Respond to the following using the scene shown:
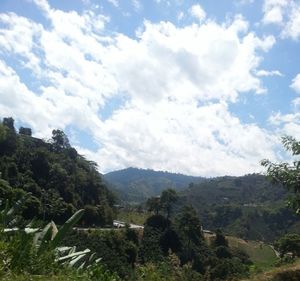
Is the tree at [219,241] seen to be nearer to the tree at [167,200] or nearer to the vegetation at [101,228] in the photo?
the vegetation at [101,228]

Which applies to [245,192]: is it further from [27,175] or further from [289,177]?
[289,177]

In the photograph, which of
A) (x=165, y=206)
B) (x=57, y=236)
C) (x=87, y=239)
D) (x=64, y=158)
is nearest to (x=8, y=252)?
(x=57, y=236)

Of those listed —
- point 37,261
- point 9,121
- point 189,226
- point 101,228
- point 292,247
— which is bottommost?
point 37,261

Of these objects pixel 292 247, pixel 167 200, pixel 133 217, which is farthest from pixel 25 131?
pixel 292 247

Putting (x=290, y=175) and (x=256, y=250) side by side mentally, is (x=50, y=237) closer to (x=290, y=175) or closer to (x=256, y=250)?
(x=290, y=175)

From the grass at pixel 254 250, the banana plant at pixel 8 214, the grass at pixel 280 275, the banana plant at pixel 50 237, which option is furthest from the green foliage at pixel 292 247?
the grass at pixel 254 250

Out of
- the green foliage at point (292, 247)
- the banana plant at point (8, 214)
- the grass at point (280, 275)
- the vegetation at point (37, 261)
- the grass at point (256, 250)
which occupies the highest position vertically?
the grass at point (256, 250)

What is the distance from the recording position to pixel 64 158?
3784 inches

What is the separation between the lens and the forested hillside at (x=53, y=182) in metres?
67.1

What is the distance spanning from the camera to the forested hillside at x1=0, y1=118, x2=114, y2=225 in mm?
67125

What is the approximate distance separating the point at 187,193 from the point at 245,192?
23993 millimetres

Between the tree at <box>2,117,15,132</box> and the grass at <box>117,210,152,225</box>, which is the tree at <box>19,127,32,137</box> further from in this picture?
the grass at <box>117,210,152,225</box>

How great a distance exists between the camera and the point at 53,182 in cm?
7806

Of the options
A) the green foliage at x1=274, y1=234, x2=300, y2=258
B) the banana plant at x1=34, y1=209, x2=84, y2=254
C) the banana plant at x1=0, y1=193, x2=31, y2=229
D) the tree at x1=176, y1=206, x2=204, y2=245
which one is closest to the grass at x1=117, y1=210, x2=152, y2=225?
the tree at x1=176, y1=206, x2=204, y2=245
